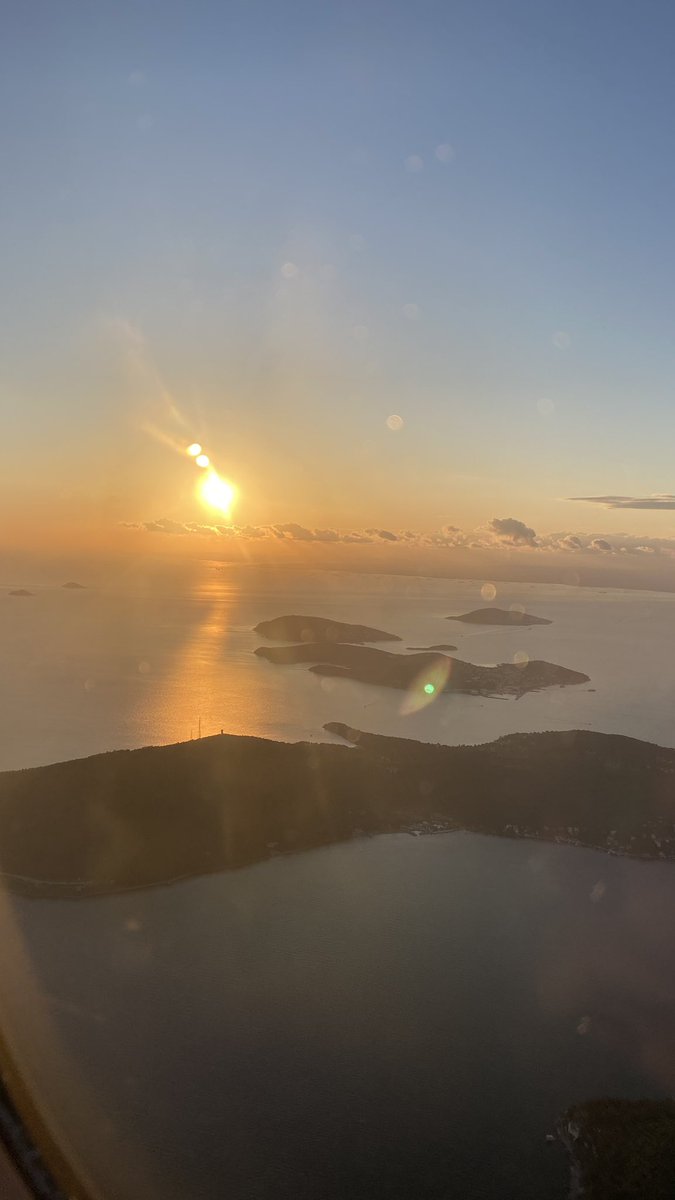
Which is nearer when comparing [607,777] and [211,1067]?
[211,1067]

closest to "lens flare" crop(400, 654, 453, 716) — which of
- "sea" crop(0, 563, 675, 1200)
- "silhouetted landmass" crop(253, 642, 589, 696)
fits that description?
"silhouetted landmass" crop(253, 642, 589, 696)

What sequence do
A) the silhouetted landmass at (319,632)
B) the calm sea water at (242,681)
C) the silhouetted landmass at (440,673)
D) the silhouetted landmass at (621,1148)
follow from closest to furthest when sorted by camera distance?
the silhouetted landmass at (621,1148), the calm sea water at (242,681), the silhouetted landmass at (440,673), the silhouetted landmass at (319,632)

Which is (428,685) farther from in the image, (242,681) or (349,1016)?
(349,1016)

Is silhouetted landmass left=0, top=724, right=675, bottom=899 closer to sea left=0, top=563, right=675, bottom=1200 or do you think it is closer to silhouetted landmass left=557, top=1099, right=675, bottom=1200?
sea left=0, top=563, right=675, bottom=1200

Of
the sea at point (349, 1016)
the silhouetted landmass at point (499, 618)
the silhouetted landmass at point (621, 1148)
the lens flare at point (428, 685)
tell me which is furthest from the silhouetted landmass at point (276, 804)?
the silhouetted landmass at point (499, 618)

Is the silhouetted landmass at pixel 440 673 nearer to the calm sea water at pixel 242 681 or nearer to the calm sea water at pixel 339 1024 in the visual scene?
the calm sea water at pixel 242 681

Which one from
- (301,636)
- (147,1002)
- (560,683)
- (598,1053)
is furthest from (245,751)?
(301,636)

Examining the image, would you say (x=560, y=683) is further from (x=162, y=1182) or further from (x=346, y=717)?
(x=162, y=1182)
